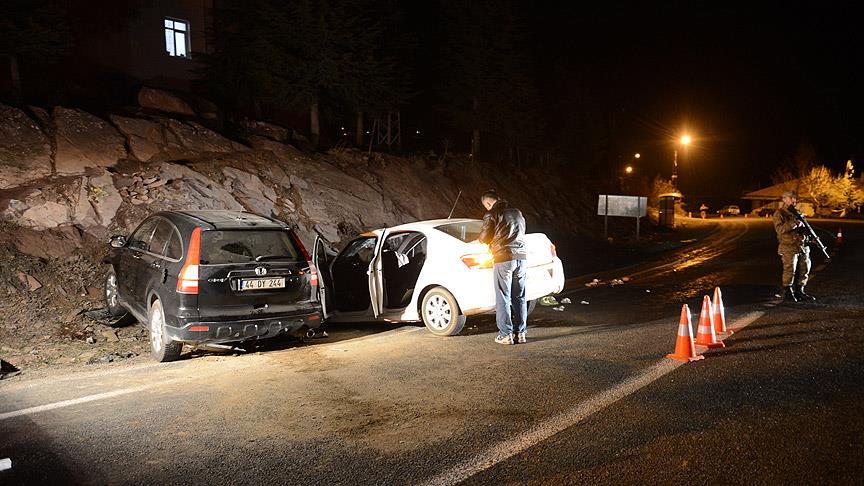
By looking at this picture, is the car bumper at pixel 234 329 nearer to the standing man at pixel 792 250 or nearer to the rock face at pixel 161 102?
the standing man at pixel 792 250

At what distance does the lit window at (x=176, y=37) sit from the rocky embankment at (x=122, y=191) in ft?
17.9

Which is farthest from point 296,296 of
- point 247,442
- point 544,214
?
point 544,214

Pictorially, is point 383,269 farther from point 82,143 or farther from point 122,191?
point 82,143

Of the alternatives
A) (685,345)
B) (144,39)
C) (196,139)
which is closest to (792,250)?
(685,345)

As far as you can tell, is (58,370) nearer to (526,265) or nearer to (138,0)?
(526,265)

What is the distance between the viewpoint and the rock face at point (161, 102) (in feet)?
59.8

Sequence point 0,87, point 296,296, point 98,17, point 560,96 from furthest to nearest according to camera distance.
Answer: point 560,96 < point 98,17 < point 0,87 < point 296,296

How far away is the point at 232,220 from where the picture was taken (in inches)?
292

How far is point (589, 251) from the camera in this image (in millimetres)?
21953

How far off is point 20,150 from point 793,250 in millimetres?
15246

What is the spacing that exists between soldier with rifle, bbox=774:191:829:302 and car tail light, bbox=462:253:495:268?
5360 millimetres

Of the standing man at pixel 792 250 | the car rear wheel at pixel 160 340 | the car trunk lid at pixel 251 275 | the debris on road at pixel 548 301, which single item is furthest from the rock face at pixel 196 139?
the standing man at pixel 792 250

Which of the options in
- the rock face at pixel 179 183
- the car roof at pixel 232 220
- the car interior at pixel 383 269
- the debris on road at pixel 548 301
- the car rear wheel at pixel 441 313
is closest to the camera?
the car roof at pixel 232 220

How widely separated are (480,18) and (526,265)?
23184 millimetres
